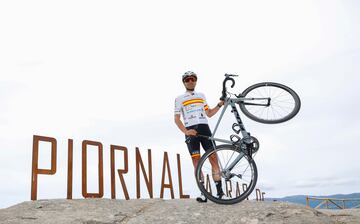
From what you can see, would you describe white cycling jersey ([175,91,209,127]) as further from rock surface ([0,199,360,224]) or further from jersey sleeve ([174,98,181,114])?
rock surface ([0,199,360,224])

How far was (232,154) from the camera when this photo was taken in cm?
730

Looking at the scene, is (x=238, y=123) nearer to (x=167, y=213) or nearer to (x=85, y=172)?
(x=167, y=213)

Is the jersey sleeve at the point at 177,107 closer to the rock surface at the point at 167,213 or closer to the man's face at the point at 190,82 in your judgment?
the man's face at the point at 190,82

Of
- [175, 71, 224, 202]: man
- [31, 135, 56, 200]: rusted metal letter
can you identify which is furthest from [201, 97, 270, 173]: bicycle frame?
[31, 135, 56, 200]: rusted metal letter

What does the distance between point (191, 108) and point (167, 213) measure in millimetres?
2337

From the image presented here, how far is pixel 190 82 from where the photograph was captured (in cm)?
816

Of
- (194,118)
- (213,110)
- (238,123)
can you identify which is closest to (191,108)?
(194,118)

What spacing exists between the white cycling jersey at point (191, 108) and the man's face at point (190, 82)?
135 millimetres

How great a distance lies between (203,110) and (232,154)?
4.26 ft

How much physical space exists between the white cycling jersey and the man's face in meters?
0.13

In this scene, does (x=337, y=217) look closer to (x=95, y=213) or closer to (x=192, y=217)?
(x=192, y=217)

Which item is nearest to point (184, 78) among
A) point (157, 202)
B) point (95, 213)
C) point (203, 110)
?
point (203, 110)

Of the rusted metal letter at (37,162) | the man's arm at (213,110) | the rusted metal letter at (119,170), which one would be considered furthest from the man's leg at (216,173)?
the rusted metal letter at (37,162)

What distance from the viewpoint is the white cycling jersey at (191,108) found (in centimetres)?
789
